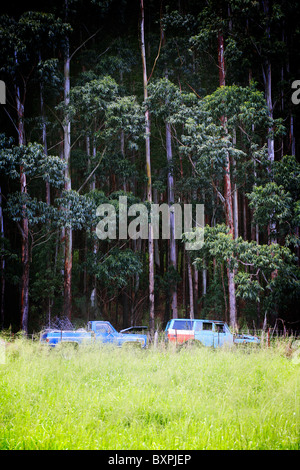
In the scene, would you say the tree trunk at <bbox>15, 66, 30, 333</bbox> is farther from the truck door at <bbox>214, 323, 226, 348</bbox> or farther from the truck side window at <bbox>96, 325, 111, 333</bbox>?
the truck door at <bbox>214, 323, 226, 348</bbox>

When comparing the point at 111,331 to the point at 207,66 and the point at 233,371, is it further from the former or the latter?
the point at 207,66

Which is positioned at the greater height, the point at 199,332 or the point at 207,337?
the point at 199,332

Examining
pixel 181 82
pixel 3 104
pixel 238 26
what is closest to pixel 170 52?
pixel 181 82

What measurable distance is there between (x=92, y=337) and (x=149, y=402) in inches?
264

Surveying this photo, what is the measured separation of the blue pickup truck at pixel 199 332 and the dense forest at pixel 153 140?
1.39 metres

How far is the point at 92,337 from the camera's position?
41.9 ft

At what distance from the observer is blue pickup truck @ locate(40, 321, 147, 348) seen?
12.1 meters

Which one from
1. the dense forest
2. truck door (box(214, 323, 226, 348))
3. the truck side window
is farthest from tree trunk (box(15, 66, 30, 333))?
truck door (box(214, 323, 226, 348))

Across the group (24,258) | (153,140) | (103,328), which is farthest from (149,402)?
(153,140)

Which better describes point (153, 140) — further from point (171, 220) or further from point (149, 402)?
point (149, 402)

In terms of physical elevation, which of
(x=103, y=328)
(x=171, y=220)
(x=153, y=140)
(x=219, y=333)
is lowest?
(x=219, y=333)

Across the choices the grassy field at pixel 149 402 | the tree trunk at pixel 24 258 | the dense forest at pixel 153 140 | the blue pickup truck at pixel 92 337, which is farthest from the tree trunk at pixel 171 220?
the grassy field at pixel 149 402

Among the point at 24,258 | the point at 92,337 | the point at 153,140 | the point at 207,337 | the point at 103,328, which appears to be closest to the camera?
the point at 92,337

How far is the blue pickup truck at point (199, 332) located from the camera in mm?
13249
